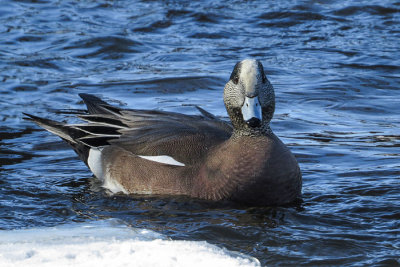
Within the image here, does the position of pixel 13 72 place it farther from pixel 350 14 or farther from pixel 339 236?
pixel 339 236

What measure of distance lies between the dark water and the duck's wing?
354 mm

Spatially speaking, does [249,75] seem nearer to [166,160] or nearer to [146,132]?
[166,160]

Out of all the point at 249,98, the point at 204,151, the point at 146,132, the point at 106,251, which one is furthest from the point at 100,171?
the point at 106,251

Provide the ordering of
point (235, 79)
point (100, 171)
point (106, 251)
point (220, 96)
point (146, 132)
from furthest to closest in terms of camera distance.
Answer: point (220, 96) → point (100, 171) → point (146, 132) → point (235, 79) → point (106, 251)

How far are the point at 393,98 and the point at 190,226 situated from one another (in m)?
4.22

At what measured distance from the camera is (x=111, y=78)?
34.6 ft

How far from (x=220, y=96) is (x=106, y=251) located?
498 centimetres

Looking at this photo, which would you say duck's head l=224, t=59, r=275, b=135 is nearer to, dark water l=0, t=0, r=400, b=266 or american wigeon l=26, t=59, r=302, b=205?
american wigeon l=26, t=59, r=302, b=205

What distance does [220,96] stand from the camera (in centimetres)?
978

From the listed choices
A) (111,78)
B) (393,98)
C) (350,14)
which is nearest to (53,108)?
(111,78)

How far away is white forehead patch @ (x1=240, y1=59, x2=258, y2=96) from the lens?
6035 millimetres

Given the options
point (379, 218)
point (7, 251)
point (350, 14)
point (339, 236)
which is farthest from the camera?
point (350, 14)

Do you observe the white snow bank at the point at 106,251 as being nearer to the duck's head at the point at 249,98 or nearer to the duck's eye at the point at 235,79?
the duck's head at the point at 249,98

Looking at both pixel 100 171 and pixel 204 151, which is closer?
pixel 204 151
